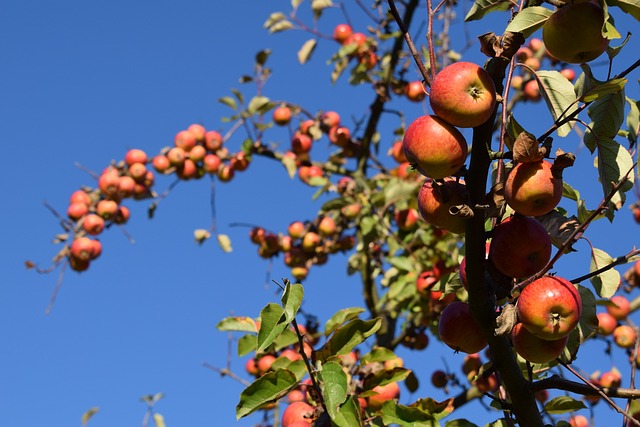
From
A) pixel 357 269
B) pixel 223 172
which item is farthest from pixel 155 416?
pixel 223 172

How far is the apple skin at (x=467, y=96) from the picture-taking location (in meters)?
0.98

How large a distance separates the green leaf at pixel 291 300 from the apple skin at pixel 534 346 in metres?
0.37

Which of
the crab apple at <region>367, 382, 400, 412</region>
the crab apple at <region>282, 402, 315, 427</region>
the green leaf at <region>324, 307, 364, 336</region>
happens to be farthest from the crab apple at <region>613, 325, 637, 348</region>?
the crab apple at <region>282, 402, 315, 427</region>

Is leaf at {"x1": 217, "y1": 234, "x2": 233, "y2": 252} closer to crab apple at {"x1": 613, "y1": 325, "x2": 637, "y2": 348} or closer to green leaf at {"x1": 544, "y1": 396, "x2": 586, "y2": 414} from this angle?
crab apple at {"x1": 613, "y1": 325, "x2": 637, "y2": 348}

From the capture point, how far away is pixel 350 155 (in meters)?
4.22

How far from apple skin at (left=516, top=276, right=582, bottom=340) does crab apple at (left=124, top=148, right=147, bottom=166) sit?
322 centimetres

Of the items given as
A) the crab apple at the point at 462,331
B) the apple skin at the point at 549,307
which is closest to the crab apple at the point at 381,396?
the crab apple at the point at 462,331

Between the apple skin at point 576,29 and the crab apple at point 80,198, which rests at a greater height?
the crab apple at point 80,198

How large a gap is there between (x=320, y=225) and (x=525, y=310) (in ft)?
9.67

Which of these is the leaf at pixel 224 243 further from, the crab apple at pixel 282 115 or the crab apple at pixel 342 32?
the crab apple at pixel 342 32

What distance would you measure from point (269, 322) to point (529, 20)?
24.8 inches

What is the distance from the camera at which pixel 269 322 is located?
3.86 ft

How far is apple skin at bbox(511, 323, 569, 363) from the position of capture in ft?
3.70

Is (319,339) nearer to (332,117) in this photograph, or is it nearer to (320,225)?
(320,225)
